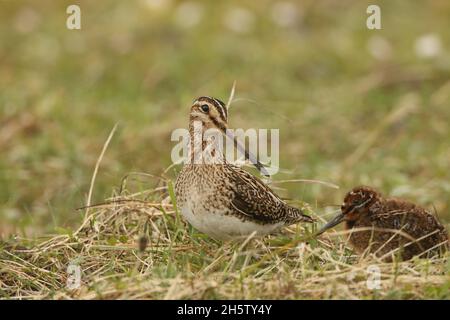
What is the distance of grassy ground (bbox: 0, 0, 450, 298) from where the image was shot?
17.0ft

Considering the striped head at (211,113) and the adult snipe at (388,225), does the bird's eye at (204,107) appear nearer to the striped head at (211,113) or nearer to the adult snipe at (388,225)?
the striped head at (211,113)

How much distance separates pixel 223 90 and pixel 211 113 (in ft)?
16.1

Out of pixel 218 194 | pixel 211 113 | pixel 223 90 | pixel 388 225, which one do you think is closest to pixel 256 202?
pixel 218 194

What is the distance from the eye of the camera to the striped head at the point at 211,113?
17.5 ft

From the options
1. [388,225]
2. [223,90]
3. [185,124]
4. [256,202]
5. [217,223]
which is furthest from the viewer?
[223,90]

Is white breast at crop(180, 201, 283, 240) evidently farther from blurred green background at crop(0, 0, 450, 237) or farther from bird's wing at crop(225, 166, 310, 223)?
blurred green background at crop(0, 0, 450, 237)

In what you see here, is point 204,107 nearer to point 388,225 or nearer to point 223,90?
point 388,225

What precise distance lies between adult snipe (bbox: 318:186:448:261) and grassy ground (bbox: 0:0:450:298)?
0.54 ft

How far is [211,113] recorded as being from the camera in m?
5.36

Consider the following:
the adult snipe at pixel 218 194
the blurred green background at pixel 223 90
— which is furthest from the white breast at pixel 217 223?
the blurred green background at pixel 223 90

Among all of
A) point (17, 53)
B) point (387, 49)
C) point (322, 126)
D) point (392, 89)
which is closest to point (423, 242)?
point (322, 126)

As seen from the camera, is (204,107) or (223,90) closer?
(204,107)
